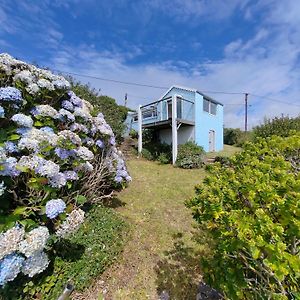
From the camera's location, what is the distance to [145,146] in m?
15.7

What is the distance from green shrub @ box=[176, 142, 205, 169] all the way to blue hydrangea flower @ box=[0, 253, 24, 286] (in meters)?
9.70

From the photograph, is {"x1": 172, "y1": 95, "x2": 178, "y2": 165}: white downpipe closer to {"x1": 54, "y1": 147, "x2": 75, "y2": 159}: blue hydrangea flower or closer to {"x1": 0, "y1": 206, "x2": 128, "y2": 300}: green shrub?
{"x1": 0, "y1": 206, "x2": 128, "y2": 300}: green shrub

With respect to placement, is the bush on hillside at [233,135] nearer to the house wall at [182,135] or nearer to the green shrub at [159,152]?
the house wall at [182,135]

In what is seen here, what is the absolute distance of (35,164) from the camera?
2521 mm

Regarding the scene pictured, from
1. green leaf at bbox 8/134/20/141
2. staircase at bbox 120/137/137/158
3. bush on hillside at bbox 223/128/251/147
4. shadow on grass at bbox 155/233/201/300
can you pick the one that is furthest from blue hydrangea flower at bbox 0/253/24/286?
bush on hillside at bbox 223/128/251/147

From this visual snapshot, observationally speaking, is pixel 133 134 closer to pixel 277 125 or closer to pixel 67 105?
pixel 277 125

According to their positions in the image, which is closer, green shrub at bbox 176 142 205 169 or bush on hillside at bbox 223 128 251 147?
green shrub at bbox 176 142 205 169

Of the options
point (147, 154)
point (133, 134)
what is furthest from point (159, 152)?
point (133, 134)

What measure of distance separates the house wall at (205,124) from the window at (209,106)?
31 cm

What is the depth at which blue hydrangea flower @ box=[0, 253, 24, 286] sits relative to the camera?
208 cm

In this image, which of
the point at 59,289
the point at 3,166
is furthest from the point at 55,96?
the point at 59,289

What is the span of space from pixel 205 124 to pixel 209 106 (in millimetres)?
1831

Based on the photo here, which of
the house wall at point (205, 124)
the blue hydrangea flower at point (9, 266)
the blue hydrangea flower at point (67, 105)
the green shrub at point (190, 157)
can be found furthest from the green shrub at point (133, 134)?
the blue hydrangea flower at point (9, 266)

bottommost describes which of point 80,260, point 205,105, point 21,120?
point 80,260
